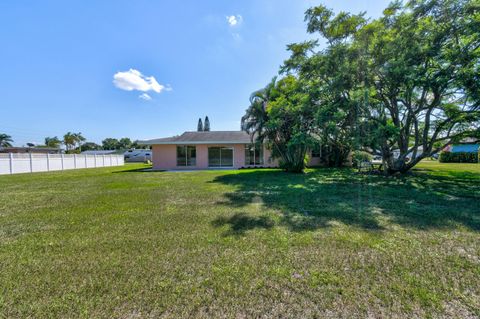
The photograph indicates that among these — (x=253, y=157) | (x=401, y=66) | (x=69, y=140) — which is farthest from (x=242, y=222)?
(x=69, y=140)

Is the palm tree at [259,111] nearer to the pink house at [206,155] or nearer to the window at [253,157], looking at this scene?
the pink house at [206,155]

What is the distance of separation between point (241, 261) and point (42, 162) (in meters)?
24.0

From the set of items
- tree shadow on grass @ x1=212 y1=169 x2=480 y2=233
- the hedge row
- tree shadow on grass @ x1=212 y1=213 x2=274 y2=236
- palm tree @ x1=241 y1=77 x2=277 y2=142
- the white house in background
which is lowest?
tree shadow on grass @ x1=212 y1=169 x2=480 y2=233

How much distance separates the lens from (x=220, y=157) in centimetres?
1959

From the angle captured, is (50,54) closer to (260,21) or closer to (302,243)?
(260,21)

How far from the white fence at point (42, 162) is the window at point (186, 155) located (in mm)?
12202

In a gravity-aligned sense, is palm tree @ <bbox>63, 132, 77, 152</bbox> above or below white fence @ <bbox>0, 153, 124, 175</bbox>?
above

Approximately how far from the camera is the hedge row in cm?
2386

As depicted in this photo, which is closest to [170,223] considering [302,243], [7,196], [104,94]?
[302,243]

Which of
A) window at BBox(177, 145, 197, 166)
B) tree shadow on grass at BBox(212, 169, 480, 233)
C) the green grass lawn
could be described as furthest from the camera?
window at BBox(177, 145, 197, 166)

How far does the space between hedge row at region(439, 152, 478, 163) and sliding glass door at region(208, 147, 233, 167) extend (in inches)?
1109

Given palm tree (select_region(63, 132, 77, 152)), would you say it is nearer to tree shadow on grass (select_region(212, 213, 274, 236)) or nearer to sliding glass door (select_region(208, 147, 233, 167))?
sliding glass door (select_region(208, 147, 233, 167))

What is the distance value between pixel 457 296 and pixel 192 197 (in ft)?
20.6

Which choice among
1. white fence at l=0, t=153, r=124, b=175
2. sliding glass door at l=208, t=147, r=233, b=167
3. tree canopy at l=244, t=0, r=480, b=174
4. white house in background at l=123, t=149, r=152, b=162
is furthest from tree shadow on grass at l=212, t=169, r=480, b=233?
white house in background at l=123, t=149, r=152, b=162
